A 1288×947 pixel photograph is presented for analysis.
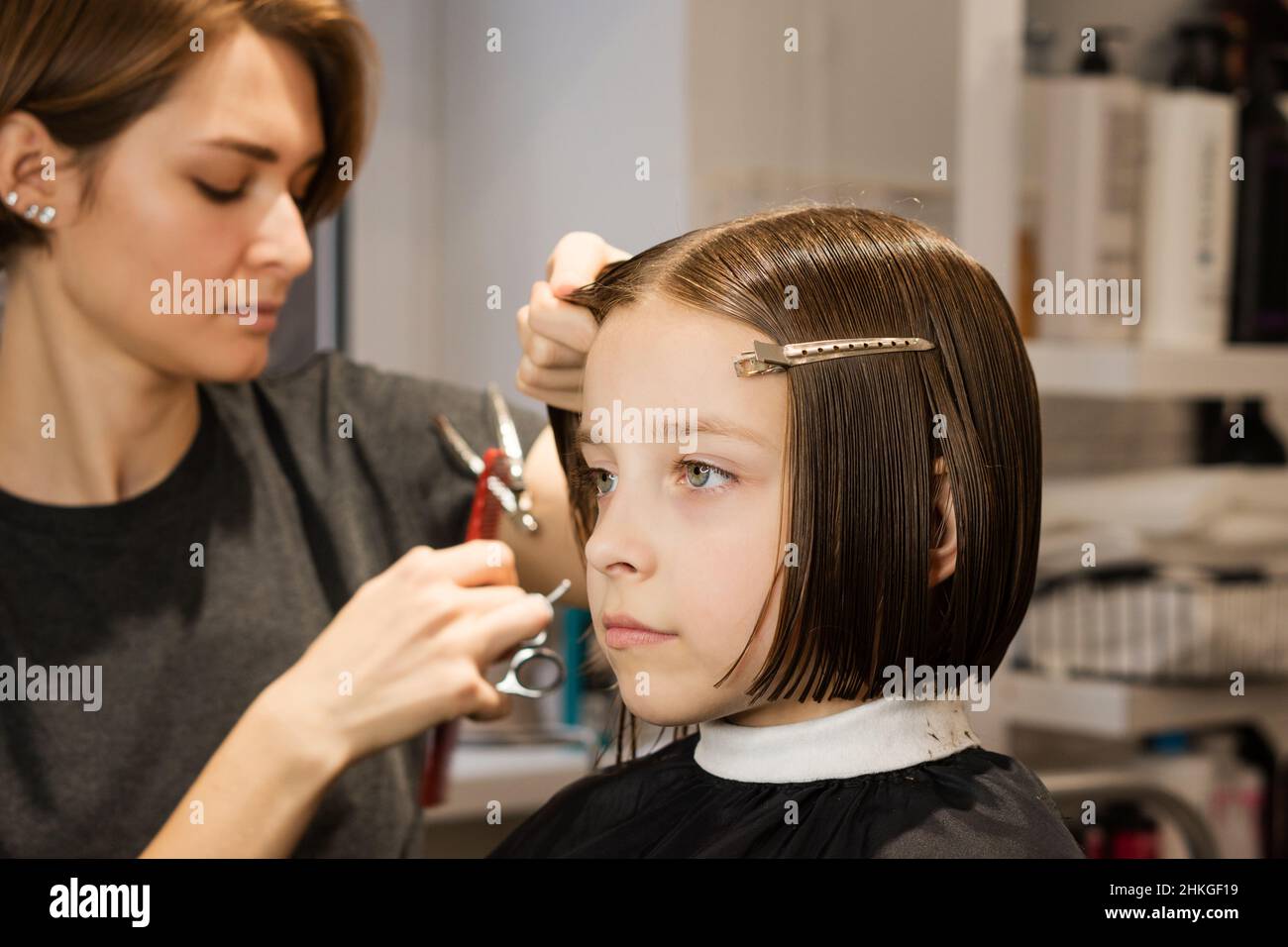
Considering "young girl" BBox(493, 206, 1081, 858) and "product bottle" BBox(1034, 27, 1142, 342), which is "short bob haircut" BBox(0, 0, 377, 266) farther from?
"product bottle" BBox(1034, 27, 1142, 342)

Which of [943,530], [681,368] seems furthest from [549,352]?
[943,530]

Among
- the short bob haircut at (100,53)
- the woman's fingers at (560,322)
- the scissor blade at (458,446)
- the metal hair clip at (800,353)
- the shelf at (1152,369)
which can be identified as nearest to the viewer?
the metal hair clip at (800,353)

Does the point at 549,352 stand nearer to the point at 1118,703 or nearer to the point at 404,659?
the point at 404,659

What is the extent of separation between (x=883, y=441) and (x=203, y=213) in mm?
465

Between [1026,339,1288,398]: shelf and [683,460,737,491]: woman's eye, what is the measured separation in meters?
0.74

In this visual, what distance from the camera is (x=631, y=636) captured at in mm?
615

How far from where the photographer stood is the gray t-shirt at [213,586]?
82 cm

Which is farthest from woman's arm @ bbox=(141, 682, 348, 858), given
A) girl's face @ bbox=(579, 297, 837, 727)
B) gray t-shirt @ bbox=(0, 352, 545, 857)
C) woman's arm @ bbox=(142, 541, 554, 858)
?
girl's face @ bbox=(579, 297, 837, 727)

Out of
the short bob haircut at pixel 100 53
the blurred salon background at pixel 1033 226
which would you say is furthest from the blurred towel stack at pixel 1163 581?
the short bob haircut at pixel 100 53

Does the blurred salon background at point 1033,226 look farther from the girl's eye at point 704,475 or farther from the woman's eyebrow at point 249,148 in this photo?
the girl's eye at point 704,475

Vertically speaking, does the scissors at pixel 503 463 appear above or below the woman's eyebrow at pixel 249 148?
below

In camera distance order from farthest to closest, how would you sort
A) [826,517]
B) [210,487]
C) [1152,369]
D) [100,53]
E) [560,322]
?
[1152,369] → [210,487] → [100,53] → [560,322] → [826,517]

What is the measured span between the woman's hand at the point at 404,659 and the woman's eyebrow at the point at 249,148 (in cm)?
27

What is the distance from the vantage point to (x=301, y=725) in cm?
73
